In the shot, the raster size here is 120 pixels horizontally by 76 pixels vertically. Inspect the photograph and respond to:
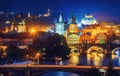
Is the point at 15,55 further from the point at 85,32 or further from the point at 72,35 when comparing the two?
the point at 85,32

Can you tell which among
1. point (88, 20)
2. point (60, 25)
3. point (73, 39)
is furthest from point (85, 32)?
point (88, 20)

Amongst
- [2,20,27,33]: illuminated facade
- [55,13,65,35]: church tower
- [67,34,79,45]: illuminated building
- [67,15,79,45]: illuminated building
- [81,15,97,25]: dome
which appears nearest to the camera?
[67,34,79,45]: illuminated building

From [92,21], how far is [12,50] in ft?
79.3

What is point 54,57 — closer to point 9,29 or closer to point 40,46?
point 40,46

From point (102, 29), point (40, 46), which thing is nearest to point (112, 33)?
point (102, 29)

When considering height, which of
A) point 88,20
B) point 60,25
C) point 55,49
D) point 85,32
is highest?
point 88,20

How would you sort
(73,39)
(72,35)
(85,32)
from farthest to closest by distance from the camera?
1. (85,32)
2. (72,35)
3. (73,39)

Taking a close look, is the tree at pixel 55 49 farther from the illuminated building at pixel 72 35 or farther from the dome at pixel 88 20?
the dome at pixel 88 20

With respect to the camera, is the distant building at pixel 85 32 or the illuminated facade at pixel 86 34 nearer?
the illuminated facade at pixel 86 34

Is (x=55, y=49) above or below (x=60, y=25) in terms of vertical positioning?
below

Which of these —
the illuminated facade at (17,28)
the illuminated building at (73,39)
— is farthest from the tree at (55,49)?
the illuminated facade at (17,28)

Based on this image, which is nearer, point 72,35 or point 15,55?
point 15,55

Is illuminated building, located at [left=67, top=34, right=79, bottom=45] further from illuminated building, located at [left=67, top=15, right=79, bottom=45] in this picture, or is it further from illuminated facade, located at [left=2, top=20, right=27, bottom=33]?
illuminated facade, located at [left=2, top=20, right=27, bottom=33]

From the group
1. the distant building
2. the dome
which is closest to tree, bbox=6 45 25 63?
the distant building
